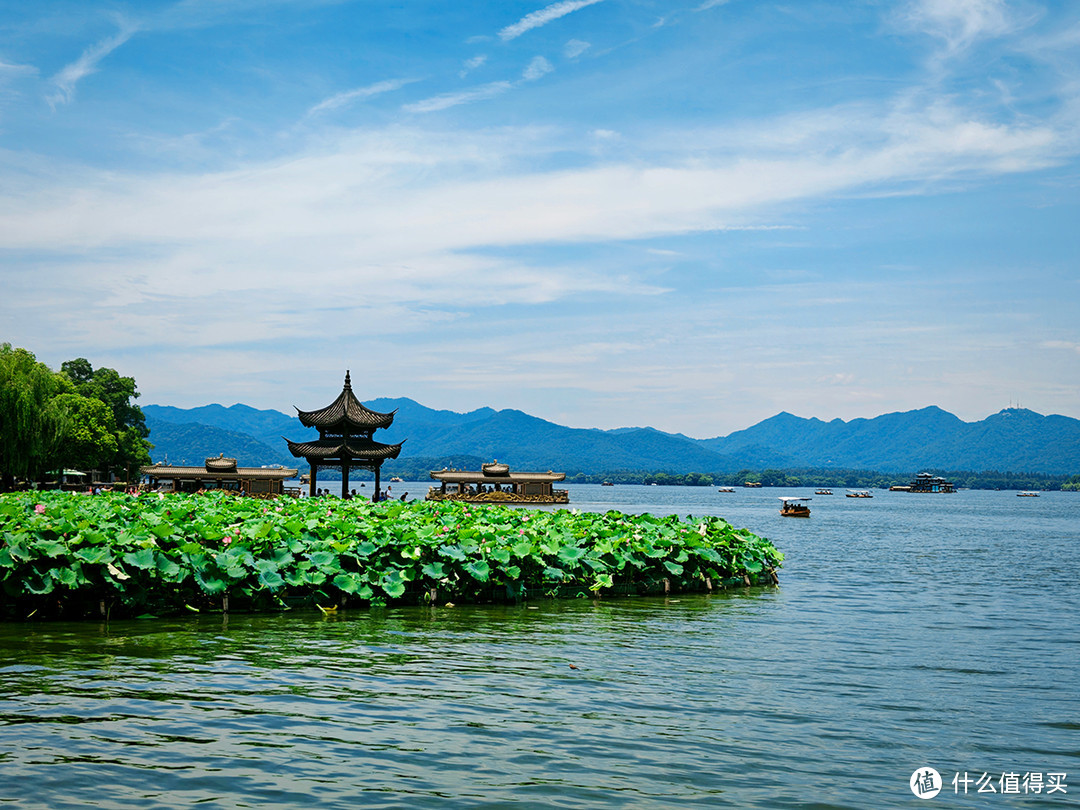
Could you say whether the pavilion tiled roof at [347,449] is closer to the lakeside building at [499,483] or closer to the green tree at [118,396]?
the lakeside building at [499,483]

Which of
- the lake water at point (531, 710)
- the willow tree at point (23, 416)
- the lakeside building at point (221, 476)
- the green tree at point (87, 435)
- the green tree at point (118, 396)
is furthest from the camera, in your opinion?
the green tree at point (118, 396)

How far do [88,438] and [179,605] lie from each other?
54366 millimetres

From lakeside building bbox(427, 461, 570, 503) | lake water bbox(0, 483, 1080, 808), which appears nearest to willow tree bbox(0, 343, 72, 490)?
lake water bbox(0, 483, 1080, 808)

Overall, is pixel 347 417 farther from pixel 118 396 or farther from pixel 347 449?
pixel 118 396

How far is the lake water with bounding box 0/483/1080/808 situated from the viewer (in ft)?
20.4

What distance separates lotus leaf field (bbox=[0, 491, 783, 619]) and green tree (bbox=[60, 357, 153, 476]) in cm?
6378

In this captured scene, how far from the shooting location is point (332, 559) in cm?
1383

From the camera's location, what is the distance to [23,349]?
44.4 meters

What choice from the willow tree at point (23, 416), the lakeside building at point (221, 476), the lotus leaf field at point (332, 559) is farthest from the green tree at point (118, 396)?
the lotus leaf field at point (332, 559)

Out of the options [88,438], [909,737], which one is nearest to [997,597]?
[909,737]

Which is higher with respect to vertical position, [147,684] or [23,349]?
[23,349]

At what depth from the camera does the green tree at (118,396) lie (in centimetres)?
7775

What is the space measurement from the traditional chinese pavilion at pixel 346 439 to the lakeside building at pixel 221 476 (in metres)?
28.5

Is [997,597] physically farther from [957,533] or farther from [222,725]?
[957,533]
